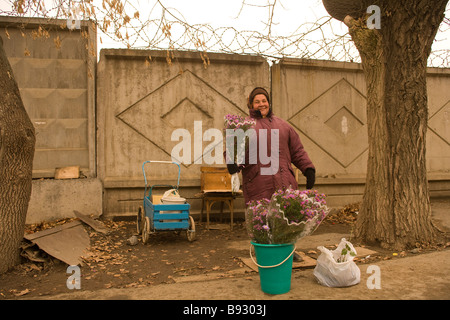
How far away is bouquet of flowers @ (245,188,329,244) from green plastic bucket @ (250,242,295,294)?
0.23 feet

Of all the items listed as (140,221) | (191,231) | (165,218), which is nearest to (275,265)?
(165,218)

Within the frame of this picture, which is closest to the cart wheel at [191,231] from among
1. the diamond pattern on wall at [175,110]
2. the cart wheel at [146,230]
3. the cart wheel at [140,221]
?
the cart wheel at [146,230]

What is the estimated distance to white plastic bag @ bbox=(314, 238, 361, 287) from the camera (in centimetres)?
359

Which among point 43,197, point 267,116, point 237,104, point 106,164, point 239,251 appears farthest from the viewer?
point 237,104

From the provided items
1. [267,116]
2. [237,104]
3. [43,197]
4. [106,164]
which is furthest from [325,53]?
[43,197]

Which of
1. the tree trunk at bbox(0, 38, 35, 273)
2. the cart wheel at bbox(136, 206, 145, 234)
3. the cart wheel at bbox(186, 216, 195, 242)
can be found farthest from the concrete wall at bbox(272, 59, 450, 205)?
the tree trunk at bbox(0, 38, 35, 273)

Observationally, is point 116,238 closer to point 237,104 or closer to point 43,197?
point 43,197

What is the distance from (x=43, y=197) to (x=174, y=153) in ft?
8.10

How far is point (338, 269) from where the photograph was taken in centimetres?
358

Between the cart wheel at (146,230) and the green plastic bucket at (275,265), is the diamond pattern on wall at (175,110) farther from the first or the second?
the green plastic bucket at (275,265)

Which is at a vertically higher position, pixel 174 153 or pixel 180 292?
pixel 174 153

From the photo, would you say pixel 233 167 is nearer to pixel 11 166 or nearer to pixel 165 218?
pixel 165 218

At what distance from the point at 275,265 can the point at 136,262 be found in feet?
7.90

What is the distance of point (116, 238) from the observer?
246 inches
